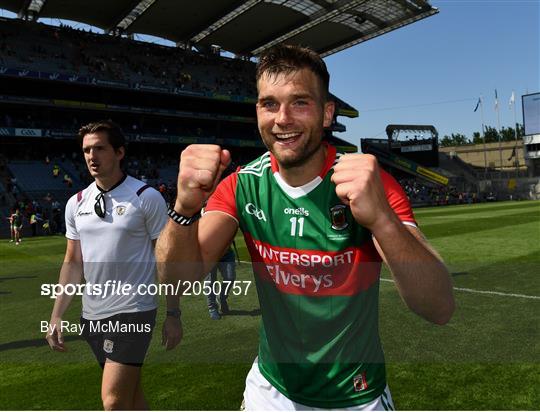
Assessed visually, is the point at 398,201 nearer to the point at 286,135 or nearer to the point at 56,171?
the point at 286,135

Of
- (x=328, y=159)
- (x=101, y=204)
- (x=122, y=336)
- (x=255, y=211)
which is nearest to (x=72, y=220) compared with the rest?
(x=101, y=204)

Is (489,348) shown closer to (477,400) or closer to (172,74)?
(477,400)

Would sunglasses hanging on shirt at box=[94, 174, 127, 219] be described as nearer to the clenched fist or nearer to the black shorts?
the black shorts

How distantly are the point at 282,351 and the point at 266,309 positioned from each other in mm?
200

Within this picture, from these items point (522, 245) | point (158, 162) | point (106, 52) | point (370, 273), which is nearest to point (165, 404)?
point (370, 273)

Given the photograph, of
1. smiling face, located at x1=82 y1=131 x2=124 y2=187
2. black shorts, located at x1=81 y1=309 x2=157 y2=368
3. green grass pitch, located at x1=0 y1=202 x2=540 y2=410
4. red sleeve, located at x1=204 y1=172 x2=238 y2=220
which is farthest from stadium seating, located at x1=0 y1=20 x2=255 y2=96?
red sleeve, located at x1=204 y1=172 x2=238 y2=220

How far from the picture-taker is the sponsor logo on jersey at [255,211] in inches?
83.7

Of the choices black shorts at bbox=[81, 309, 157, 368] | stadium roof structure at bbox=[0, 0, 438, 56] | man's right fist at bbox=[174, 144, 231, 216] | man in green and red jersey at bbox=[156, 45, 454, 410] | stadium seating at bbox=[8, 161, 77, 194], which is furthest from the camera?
stadium roof structure at bbox=[0, 0, 438, 56]

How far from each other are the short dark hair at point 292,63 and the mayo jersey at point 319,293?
0.33 meters

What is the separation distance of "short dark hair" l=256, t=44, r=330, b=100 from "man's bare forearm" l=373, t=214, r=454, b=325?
0.68m

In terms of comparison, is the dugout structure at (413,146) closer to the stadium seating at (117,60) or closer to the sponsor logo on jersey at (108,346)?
the stadium seating at (117,60)

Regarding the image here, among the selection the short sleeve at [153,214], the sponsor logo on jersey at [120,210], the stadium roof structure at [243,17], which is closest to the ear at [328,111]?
the short sleeve at [153,214]

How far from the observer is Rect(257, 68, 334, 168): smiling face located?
1876 mm

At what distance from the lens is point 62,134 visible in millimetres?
36875
